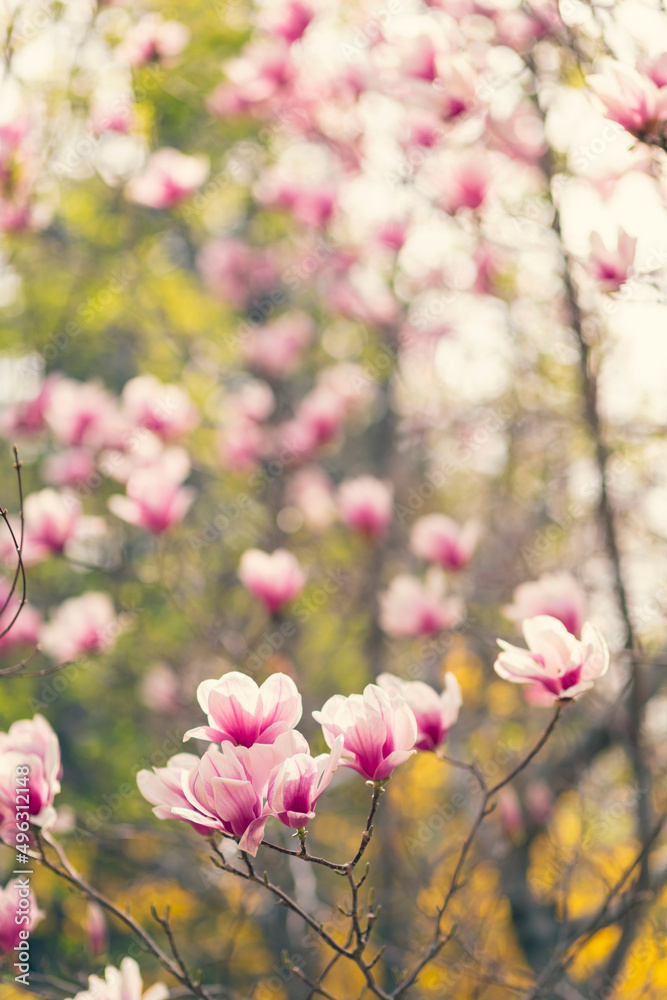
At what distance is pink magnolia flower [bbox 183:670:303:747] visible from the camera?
1.22m

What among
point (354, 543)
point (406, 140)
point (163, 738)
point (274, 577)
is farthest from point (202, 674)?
point (406, 140)

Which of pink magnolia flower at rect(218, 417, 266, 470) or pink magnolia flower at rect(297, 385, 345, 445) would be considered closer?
pink magnolia flower at rect(297, 385, 345, 445)

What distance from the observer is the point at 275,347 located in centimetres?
443

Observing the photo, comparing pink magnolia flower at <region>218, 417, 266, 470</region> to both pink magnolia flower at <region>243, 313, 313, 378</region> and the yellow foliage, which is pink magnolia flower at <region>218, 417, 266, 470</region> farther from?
the yellow foliage

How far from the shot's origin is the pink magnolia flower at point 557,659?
4.49 feet

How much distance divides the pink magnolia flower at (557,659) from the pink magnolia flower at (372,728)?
23 cm

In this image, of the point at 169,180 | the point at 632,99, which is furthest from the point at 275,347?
the point at 632,99

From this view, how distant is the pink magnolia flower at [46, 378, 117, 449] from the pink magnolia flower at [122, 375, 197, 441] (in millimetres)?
106

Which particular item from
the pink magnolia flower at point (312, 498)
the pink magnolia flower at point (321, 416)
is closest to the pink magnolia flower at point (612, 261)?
the pink magnolia flower at point (321, 416)

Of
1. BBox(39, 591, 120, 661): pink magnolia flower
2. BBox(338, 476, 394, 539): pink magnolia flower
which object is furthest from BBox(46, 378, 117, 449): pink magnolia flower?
BBox(338, 476, 394, 539): pink magnolia flower

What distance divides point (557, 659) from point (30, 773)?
3.27ft

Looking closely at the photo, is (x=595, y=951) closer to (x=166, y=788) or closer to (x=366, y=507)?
(x=366, y=507)

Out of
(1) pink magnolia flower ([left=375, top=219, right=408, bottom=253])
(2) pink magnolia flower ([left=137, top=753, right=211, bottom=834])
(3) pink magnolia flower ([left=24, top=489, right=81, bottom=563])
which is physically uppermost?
(2) pink magnolia flower ([left=137, top=753, right=211, bottom=834])

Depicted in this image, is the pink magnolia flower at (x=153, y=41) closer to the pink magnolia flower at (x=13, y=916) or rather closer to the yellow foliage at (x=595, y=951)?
the pink magnolia flower at (x=13, y=916)
